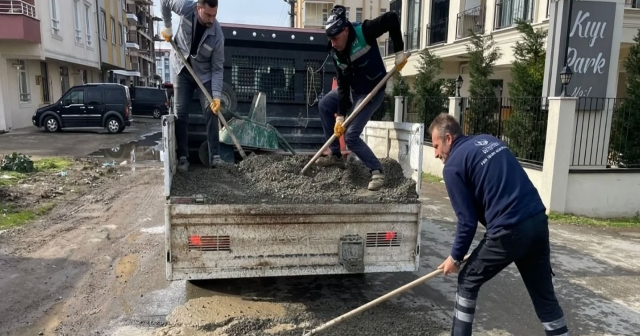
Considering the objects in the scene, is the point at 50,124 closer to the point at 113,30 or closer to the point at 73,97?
the point at 73,97

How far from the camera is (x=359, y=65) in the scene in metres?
4.24

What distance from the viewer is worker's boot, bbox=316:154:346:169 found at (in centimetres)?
449

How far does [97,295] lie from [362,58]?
3.17m

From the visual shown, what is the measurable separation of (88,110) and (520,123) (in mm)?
16523

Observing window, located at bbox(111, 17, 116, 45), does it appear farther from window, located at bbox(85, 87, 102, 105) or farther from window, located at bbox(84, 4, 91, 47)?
window, located at bbox(85, 87, 102, 105)

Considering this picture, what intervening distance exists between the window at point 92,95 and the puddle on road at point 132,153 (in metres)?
3.41

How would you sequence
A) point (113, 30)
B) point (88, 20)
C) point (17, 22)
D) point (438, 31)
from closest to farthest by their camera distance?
point (17, 22) → point (438, 31) → point (88, 20) → point (113, 30)

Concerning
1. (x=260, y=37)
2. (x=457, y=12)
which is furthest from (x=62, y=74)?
(x=260, y=37)

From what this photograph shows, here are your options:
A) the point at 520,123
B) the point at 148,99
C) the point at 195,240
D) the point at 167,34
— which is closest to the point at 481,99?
the point at 520,123

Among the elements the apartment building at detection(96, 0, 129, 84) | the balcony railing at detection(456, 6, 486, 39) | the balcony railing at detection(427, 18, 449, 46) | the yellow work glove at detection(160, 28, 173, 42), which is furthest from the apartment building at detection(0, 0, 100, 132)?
the balcony railing at detection(456, 6, 486, 39)

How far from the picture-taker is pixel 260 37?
5.54 m

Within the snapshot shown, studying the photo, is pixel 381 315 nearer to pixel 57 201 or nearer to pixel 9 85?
pixel 57 201

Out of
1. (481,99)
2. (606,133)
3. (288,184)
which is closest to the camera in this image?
(288,184)

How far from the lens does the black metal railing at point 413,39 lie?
2167 cm
